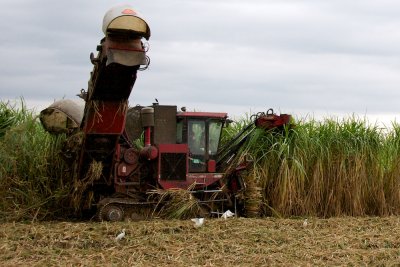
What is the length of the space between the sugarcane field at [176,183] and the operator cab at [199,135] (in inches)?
0.7

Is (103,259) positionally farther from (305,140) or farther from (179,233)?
(305,140)

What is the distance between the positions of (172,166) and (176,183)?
0.28 meters

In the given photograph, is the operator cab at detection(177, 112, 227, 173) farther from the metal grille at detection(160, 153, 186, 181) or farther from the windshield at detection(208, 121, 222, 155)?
the metal grille at detection(160, 153, 186, 181)

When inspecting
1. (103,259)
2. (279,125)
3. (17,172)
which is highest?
(279,125)

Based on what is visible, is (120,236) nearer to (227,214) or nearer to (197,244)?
(197,244)

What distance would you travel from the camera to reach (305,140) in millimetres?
12812

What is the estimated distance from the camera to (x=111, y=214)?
1067 centimetres

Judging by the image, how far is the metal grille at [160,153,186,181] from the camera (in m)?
11.3

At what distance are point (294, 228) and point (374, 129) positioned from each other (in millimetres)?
4406

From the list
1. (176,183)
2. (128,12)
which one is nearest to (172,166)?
(176,183)

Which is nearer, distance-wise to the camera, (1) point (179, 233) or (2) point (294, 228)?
(1) point (179, 233)

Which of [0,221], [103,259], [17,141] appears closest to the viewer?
[103,259]

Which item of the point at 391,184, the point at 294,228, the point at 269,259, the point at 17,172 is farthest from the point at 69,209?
the point at 391,184

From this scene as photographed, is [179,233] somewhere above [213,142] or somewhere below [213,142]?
below
